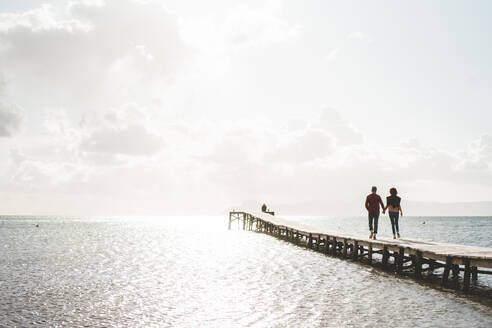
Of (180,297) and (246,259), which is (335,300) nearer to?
(180,297)

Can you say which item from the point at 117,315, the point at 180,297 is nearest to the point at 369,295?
the point at 180,297

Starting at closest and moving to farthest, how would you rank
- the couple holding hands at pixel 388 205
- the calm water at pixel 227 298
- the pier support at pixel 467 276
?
the calm water at pixel 227 298 → the pier support at pixel 467 276 → the couple holding hands at pixel 388 205

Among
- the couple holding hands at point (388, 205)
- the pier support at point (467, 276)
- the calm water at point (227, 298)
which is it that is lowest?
the calm water at point (227, 298)

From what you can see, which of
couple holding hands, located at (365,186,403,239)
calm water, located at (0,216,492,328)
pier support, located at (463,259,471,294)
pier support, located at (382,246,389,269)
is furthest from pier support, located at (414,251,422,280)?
couple holding hands, located at (365,186,403,239)

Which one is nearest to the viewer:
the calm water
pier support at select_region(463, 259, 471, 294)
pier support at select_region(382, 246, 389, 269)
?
the calm water

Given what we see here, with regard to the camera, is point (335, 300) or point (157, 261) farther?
point (157, 261)

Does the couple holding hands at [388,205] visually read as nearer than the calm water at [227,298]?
No

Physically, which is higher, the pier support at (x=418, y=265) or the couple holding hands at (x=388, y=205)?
the couple holding hands at (x=388, y=205)

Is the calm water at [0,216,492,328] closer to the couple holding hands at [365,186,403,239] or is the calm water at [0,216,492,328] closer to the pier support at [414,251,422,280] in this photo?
the pier support at [414,251,422,280]

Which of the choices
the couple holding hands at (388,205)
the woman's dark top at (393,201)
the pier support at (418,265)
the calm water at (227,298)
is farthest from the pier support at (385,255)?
the woman's dark top at (393,201)

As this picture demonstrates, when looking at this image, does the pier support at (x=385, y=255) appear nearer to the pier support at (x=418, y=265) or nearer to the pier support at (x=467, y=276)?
the pier support at (x=418, y=265)

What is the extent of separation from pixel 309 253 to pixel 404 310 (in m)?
15.2

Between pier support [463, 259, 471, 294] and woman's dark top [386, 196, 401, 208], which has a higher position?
woman's dark top [386, 196, 401, 208]

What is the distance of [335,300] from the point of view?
1310 centimetres
